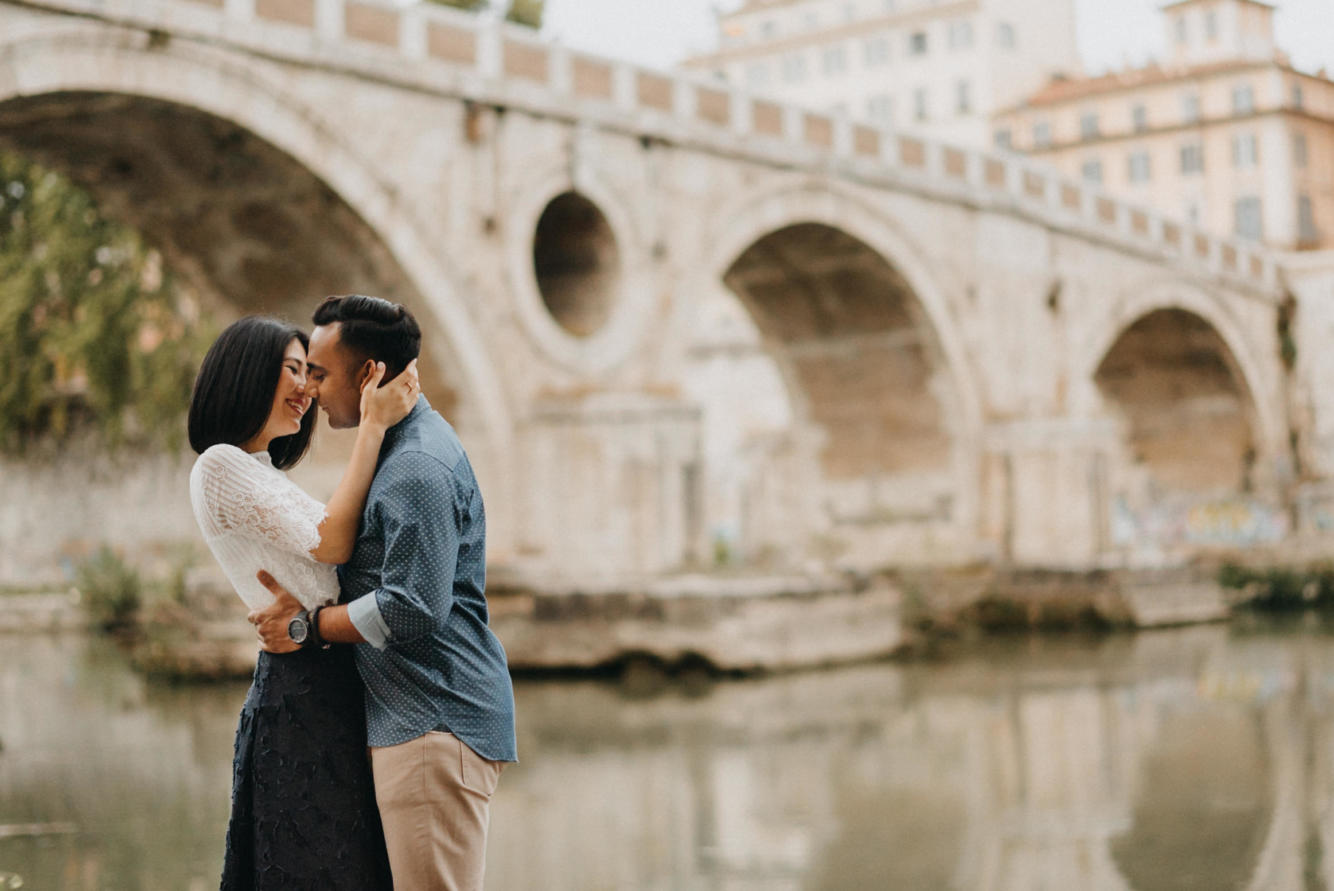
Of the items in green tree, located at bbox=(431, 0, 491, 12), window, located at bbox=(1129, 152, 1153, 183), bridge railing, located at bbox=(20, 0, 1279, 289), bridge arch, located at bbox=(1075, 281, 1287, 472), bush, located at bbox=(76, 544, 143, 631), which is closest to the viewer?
bridge railing, located at bbox=(20, 0, 1279, 289)

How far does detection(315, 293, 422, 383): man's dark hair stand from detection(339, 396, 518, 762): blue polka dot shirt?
10 cm

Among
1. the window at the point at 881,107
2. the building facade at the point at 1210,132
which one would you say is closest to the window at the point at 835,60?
the window at the point at 881,107

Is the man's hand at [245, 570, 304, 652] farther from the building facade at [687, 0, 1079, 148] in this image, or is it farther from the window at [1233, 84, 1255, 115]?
the building facade at [687, 0, 1079, 148]

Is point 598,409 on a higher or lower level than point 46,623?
higher

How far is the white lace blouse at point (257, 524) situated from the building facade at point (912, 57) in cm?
3531

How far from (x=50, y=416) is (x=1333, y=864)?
1894cm

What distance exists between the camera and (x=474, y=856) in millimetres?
2270

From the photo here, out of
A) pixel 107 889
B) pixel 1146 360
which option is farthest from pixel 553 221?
pixel 1146 360

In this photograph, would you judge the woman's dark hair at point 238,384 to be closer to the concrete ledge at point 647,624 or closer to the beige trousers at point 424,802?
the beige trousers at point 424,802

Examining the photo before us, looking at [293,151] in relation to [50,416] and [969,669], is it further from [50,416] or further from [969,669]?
[50,416]

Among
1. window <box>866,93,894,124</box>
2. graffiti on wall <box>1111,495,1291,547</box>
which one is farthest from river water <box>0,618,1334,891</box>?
window <box>866,93,894,124</box>

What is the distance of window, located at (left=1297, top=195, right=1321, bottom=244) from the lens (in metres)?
32.0

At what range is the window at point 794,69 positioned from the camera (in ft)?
128

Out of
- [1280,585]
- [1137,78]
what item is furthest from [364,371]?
[1137,78]
